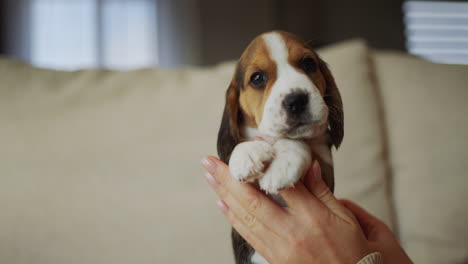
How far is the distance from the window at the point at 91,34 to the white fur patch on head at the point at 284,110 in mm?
3454

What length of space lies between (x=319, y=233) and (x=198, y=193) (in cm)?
81

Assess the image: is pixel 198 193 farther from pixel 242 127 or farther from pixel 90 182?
pixel 242 127

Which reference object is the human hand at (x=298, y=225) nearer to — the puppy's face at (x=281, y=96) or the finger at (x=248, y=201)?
the finger at (x=248, y=201)

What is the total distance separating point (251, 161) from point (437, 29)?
417 cm

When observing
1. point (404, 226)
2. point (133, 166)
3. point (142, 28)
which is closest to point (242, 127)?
point (133, 166)

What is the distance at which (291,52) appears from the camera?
0.98 metres

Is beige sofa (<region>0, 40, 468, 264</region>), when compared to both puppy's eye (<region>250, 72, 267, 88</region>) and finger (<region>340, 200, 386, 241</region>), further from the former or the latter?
puppy's eye (<region>250, 72, 267, 88</region>)

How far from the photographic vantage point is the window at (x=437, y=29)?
159 inches

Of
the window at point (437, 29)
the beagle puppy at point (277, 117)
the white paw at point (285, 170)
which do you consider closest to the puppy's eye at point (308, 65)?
the beagle puppy at point (277, 117)

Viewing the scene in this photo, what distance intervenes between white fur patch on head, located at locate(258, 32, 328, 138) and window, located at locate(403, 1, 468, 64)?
367cm

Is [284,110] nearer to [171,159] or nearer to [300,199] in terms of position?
[300,199]

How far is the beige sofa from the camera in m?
1.59

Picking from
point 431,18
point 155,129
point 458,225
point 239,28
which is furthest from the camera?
point 431,18

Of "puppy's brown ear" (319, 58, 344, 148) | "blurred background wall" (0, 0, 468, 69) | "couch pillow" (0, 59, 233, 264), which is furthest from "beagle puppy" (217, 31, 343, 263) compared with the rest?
"blurred background wall" (0, 0, 468, 69)
